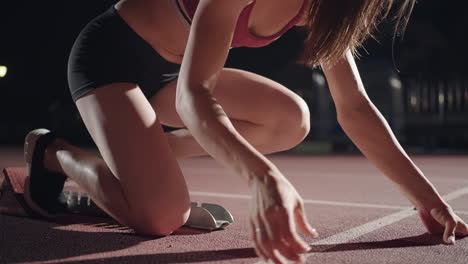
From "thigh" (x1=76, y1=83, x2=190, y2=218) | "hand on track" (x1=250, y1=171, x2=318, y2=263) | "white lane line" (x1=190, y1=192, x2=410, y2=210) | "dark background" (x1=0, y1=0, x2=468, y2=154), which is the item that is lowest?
"dark background" (x1=0, y1=0, x2=468, y2=154)

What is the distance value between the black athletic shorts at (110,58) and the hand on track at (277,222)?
4.08 ft

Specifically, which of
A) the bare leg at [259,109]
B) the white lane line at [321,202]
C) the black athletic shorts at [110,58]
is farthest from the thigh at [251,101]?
the white lane line at [321,202]

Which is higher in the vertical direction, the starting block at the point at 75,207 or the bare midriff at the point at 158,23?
the bare midriff at the point at 158,23

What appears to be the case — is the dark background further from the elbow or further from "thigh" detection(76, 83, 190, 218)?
"thigh" detection(76, 83, 190, 218)

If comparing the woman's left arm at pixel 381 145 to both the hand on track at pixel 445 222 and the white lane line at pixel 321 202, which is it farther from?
the white lane line at pixel 321 202

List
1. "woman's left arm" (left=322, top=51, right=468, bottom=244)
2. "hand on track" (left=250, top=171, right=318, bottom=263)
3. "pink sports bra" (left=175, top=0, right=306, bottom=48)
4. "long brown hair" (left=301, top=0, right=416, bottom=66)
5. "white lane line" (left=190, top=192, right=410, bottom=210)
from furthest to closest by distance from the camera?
"white lane line" (left=190, top=192, right=410, bottom=210), "woman's left arm" (left=322, top=51, right=468, bottom=244), "pink sports bra" (left=175, top=0, right=306, bottom=48), "long brown hair" (left=301, top=0, right=416, bottom=66), "hand on track" (left=250, top=171, right=318, bottom=263)

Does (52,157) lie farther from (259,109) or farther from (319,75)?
(319,75)

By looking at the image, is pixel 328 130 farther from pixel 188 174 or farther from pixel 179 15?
pixel 179 15

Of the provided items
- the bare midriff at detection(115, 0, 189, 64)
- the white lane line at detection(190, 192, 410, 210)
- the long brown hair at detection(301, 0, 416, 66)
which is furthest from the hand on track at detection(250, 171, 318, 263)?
the white lane line at detection(190, 192, 410, 210)

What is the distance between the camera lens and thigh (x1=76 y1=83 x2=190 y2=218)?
225cm

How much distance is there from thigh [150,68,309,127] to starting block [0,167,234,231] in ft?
1.56

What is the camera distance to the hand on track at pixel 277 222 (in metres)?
1.32

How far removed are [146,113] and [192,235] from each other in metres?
0.55

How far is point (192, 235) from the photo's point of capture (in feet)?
7.69
